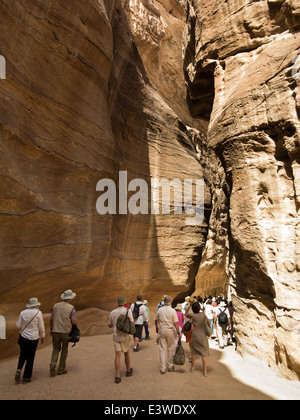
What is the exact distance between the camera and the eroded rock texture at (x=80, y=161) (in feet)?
17.9

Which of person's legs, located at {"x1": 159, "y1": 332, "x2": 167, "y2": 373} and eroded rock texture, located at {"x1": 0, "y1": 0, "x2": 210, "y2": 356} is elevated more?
eroded rock texture, located at {"x1": 0, "y1": 0, "x2": 210, "y2": 356}

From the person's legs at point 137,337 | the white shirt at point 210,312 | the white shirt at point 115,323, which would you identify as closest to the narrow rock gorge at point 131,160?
the white shirt at point 210,312

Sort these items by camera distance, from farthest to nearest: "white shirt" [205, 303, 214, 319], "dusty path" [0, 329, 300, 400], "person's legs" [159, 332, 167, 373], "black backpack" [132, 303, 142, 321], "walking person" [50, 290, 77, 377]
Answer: "white shirt" [205, 303, 214, 319]
"black backpack" [132, 303, 142, 321]
"person's legs" [159, 332, 167, 373]
"walking person" [50, 290, 77, 377]
"dusty path" [0, 329, 300, 400]

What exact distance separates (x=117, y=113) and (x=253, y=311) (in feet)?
21.7

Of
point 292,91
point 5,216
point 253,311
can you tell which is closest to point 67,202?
point 5,216

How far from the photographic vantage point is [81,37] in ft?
22.9

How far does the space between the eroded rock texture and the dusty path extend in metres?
1.33

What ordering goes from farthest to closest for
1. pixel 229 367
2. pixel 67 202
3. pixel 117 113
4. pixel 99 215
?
pixel 117 113
pixel 99 215
pixel 67 202
pixel 229 367

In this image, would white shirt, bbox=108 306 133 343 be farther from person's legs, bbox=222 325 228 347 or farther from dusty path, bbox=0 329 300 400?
person's legs, bbox=222 325 228 347

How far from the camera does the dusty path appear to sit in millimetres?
3359

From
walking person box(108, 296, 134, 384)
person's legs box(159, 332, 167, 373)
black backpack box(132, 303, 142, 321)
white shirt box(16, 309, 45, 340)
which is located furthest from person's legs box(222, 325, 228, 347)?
white shirt box(16, 309, 45, 340)

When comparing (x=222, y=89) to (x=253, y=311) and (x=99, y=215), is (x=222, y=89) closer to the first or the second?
(x=99, y=215)

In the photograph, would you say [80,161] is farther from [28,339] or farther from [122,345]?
[122,345]

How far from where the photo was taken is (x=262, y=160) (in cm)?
578
